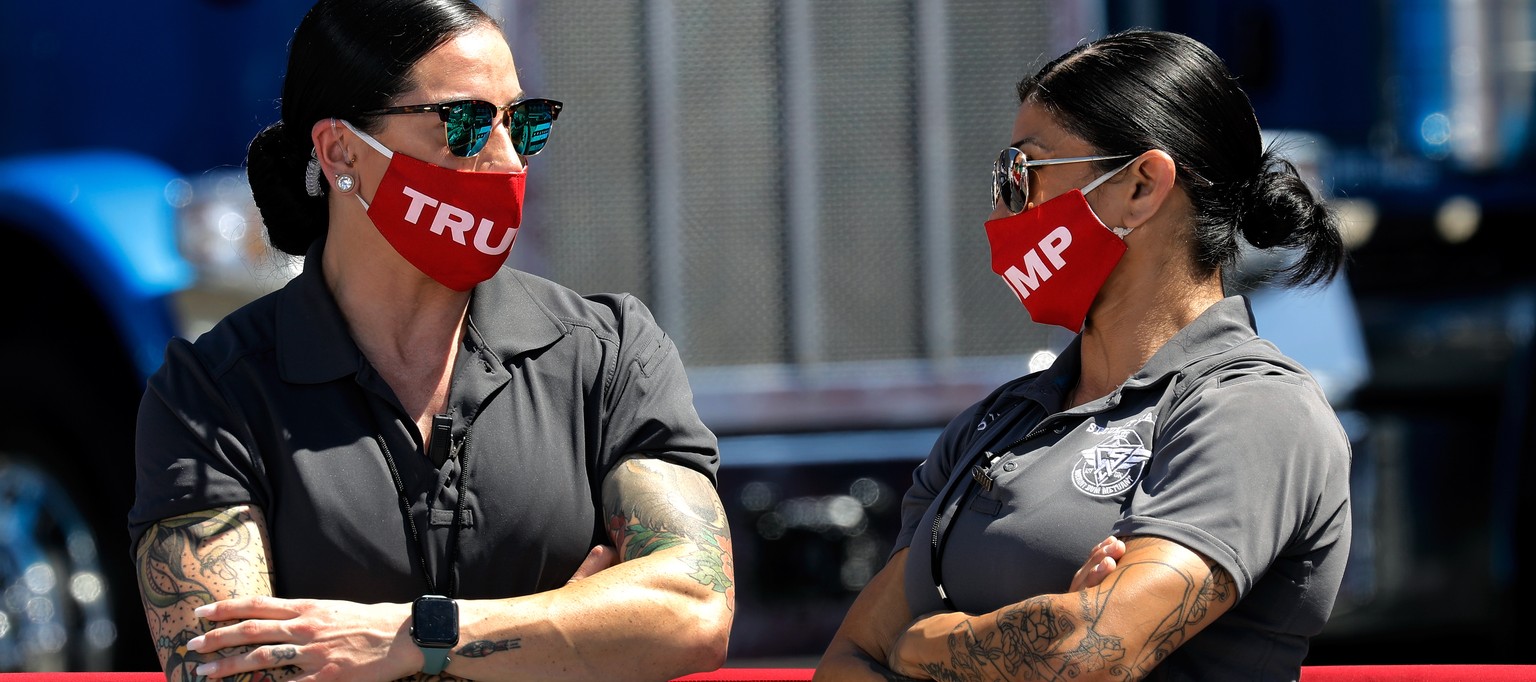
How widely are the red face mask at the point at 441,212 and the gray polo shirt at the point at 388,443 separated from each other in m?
0.11

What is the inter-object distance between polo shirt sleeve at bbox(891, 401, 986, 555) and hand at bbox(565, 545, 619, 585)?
1.55ft

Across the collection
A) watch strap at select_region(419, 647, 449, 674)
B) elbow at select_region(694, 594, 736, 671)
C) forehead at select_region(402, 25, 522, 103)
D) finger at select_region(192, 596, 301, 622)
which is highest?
forehead at select_region(402, 25, 522, 103)

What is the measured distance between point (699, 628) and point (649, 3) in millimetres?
2951

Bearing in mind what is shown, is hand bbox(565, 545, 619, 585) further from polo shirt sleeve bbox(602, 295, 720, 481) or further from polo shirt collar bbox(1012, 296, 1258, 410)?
polo shirt collar bbox(1012, 296, 1258, 410)

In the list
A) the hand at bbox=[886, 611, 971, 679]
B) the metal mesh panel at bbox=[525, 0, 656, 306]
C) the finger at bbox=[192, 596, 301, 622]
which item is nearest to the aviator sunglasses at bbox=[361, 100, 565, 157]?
the finger at bbox=[192, 596, 301, 622]

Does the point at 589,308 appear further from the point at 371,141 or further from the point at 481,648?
the point at 481,648

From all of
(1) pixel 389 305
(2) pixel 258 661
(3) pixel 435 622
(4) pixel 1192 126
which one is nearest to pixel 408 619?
(3) pixel 435 622

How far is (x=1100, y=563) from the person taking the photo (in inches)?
78.4

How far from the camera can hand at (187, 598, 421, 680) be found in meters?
2.12

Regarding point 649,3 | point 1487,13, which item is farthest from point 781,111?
point 1487,13

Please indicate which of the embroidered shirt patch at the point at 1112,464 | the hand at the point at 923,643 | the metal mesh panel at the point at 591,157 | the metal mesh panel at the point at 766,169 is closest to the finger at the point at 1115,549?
the embroidered shirt patch at the point at 1112,464

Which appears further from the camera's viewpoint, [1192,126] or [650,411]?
[650,411]

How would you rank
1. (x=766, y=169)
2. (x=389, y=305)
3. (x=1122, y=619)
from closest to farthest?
(x=1122, y=619) → (x=389, y=305) → (x=766, y=169)

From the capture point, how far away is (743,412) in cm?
491
